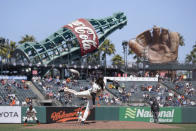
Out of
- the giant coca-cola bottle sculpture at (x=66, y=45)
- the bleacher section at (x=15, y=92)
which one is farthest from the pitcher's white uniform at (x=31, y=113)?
the giant coca-cola bottle sculpture at (x=66, y=45)

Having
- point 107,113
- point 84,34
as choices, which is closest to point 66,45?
point 84,34

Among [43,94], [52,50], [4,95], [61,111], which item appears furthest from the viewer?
[52,50]

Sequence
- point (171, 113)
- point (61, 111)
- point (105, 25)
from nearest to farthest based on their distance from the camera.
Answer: point (61, 111), point (171, 113), point (105, 25)

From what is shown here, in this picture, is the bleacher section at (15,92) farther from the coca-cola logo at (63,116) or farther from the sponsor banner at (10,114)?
the coca-cola logo at (63,116)

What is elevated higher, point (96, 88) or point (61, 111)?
point (96, 88)

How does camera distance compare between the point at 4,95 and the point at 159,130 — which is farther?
the point at 4,95

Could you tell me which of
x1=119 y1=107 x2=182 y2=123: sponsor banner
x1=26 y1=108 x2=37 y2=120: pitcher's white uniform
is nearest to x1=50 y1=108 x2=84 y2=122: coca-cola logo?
x1=26 y1=108 x2=37 y2=120: pitcher's white uniform

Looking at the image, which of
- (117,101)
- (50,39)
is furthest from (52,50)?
(117,101)

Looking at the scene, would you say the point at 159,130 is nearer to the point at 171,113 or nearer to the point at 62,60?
the point at 171,113
